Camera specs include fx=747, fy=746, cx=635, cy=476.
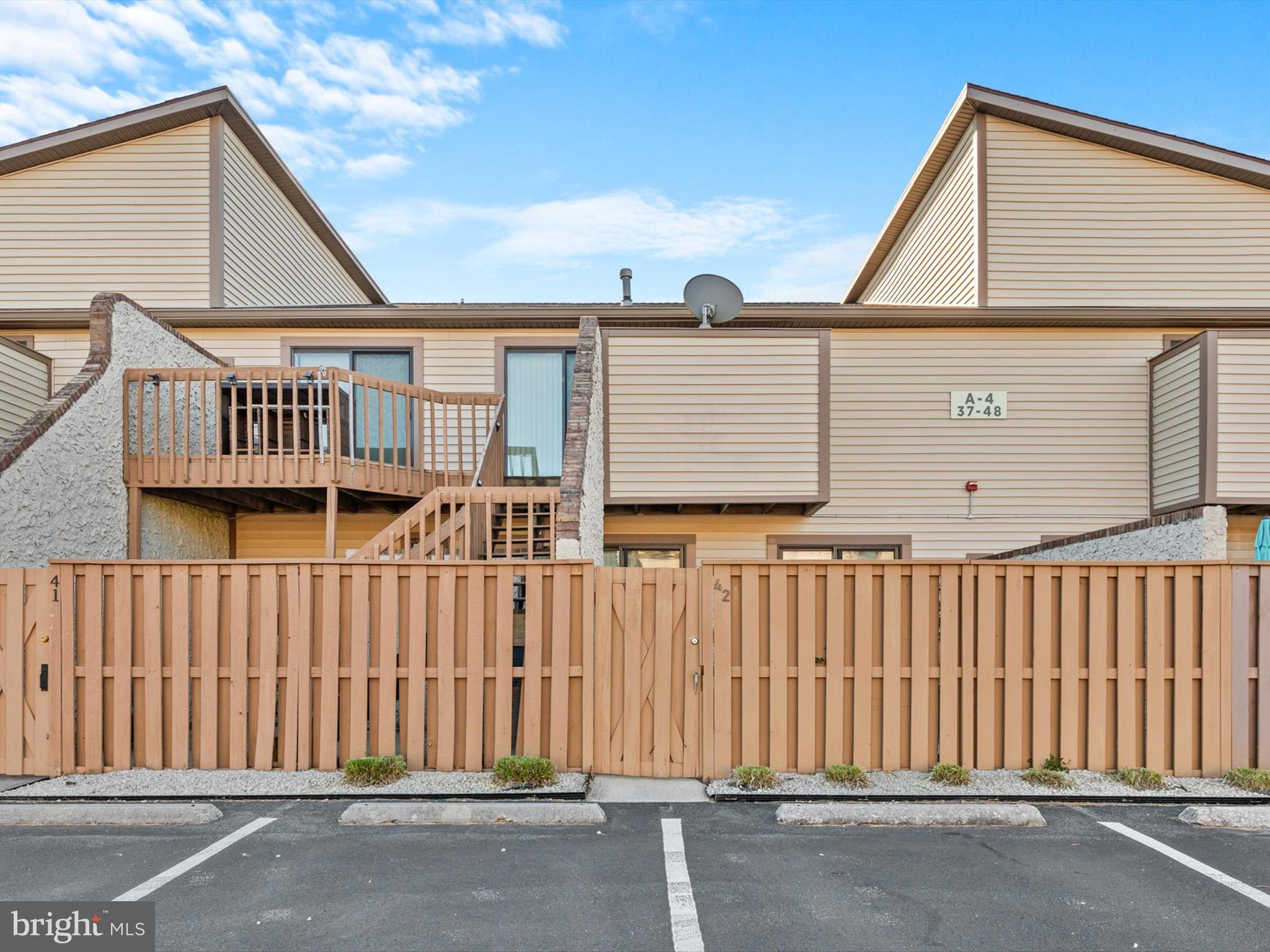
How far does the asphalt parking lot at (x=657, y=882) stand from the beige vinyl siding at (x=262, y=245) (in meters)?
9.53

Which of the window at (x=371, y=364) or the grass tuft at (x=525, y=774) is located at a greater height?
the window at (x=371, y=364)

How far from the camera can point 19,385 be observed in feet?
32.1

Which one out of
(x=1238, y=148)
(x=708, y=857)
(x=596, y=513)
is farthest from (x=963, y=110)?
(x=708, y=857)

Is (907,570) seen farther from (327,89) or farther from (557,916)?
(327,89)

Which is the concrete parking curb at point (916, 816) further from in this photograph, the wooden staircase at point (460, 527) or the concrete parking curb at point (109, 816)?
the concrete parking curb at point (109, 816)

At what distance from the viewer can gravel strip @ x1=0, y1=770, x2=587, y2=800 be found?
16.9 ft

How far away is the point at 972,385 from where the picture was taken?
33.4 ft

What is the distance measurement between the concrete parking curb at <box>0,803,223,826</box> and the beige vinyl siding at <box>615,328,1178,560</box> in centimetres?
605

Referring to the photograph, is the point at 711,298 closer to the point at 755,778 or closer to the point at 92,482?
the point at 755,778

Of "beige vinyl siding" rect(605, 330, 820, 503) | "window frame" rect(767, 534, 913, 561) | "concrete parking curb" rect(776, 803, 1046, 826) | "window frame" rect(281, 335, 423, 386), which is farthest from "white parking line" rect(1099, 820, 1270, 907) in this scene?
"window frame" rect(281, 335, 423, 386)

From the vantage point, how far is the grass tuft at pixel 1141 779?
5.32 metres

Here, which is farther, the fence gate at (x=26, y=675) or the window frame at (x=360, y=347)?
the window frame at (x=360, y=347)

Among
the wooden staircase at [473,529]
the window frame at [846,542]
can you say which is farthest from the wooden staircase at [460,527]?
the window frame at [846,542]

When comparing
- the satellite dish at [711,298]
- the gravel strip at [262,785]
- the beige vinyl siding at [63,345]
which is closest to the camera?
the gravel strip at [262,785]
